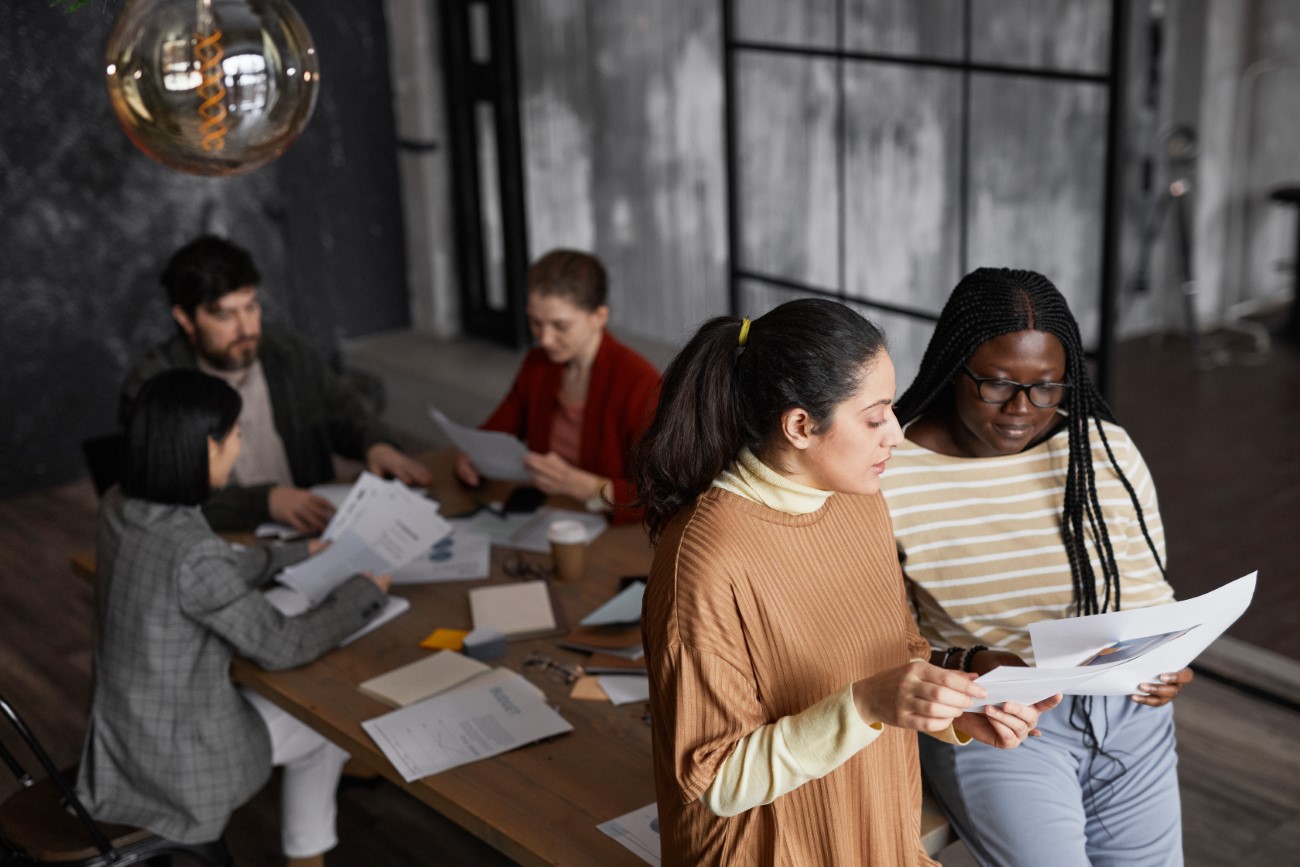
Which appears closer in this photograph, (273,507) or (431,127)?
(273,507)

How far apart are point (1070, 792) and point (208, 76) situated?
1555mm

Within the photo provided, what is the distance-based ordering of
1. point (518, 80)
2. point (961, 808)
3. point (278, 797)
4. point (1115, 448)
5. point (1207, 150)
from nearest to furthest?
point (961, 808) → point (1115, 448) → point (278, 797) → point (518, 80) → point (1207, 150)

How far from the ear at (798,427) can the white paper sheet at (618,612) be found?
0.88 metres

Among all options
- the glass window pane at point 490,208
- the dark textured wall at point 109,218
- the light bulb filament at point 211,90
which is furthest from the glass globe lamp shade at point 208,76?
the glass window pane at point 490,208

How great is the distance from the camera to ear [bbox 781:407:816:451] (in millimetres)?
1569

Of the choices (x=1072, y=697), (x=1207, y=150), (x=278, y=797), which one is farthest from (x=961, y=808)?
(x=1207, y=150)

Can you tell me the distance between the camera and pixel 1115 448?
6.77 feet

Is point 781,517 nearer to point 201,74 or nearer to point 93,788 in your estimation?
point 201,74

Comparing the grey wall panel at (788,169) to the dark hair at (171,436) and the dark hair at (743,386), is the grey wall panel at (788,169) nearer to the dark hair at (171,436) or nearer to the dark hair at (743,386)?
the dark hair at (171,436)

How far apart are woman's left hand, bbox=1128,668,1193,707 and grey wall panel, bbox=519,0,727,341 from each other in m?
3.48

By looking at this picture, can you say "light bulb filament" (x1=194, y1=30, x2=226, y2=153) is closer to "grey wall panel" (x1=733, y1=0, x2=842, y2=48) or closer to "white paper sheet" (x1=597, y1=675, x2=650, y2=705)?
"white paper sheet" (x1=597, y1=675, x2=650, y2=705)

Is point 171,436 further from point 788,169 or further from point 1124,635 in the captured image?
point 788,169

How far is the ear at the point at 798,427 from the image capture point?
1.57 metres

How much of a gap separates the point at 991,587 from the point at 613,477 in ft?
3.73
